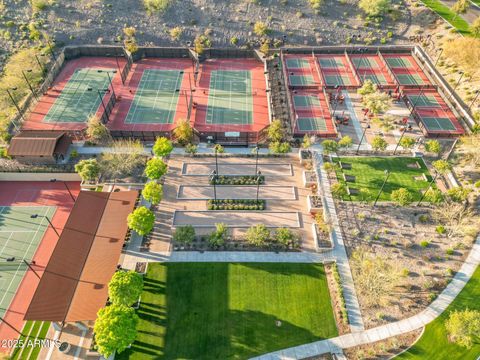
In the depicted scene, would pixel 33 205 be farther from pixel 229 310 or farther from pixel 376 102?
pixel 376 102

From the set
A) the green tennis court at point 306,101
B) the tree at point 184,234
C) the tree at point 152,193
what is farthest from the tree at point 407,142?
the tree at point 152,193

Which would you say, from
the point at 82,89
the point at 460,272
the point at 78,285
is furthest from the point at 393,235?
the point at 82,89

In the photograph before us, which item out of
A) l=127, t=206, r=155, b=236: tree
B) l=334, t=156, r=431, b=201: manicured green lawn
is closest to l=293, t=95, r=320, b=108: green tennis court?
l=334, t=156, r=431, b=201: manicured green lawn

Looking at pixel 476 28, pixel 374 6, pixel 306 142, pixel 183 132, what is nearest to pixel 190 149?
pixel 183 132

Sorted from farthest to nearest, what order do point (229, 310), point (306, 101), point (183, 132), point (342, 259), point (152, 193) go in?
point (306, 101)
point (183, 132)
point (152, 193)
point (342, 259)
point (229, 310)

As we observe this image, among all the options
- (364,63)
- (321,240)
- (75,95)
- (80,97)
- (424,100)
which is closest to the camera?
(321,240)

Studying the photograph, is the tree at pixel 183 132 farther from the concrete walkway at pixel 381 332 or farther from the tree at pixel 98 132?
the concrete walkway at pixel 381 332
